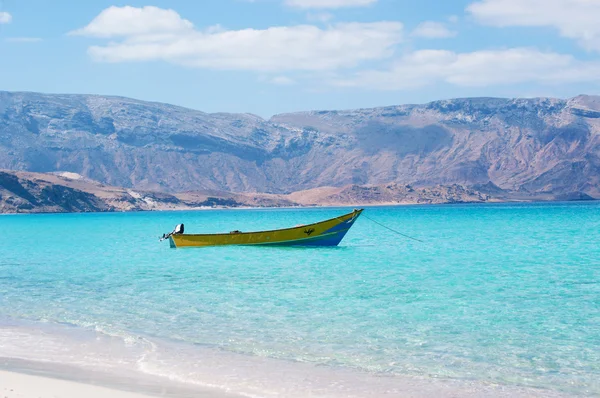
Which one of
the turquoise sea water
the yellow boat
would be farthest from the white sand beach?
the yellow boat

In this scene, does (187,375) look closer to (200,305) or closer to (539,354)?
(539,354)

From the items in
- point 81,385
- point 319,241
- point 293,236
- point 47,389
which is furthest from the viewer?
point 319,241

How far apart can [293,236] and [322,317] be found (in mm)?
26807

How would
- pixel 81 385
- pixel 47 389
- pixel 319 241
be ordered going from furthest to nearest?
1. pixel 319 241
2. pixel 81 385
3. pixel 47 389

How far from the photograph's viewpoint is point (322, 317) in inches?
848

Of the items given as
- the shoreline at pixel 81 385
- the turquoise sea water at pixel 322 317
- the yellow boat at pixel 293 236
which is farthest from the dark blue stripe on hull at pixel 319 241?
the shoreline at pixel 81 385

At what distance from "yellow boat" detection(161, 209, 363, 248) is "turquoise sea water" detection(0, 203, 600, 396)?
20.8 feet

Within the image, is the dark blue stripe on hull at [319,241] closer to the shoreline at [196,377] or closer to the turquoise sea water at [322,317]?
the turquoise sea water at [322,317]

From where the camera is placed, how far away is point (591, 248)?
4662 cm

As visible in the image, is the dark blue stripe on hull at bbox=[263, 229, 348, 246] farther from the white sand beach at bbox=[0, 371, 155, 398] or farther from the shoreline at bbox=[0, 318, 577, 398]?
the white sand beach at bbox=[0, 371, 155, 398]

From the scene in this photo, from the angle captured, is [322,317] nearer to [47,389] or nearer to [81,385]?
[81,385]

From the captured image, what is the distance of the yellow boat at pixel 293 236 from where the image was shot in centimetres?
4819

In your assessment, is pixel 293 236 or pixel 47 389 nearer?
pixel 47 389

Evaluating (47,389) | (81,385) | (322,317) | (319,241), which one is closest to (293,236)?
(319,241)
